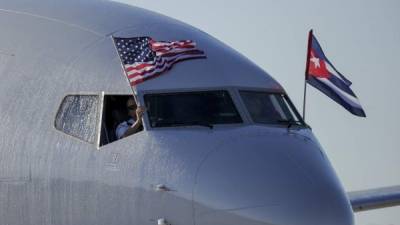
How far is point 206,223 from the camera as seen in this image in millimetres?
16141

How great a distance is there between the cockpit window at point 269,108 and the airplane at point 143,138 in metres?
0.04

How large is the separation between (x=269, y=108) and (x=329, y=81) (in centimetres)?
503

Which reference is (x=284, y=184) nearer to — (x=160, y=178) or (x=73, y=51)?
(x=160, y=178)

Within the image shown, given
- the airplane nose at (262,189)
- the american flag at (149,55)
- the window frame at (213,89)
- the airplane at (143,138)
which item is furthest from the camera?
the american flag at (149,55)

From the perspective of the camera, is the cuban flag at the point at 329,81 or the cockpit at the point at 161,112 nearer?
the cockpit at the point at 161,112

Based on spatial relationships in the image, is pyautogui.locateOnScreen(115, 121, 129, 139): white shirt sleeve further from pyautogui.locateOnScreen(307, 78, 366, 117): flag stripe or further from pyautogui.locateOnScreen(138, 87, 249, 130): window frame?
pyautogui.locateOnScreen(307, 78, 366, 117): flag stripe

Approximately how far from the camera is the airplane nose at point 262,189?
52.5ft

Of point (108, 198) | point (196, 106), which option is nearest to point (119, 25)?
point (196, 106)

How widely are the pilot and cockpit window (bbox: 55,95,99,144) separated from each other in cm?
43

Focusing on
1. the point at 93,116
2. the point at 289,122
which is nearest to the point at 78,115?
the point at 93,116

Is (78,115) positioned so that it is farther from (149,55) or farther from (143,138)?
(149,55)

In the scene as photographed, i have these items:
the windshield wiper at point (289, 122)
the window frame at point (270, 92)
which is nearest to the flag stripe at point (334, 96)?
the window frame at point (270, 92)

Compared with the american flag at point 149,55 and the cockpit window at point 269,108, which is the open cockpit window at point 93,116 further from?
the cockpit window at point 269,108

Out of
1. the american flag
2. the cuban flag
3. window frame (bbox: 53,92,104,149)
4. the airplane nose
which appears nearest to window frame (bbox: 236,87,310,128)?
the airplane nose
